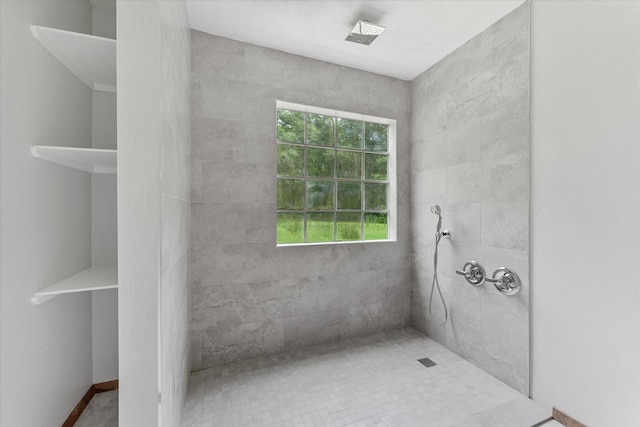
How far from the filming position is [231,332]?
6.20 ft

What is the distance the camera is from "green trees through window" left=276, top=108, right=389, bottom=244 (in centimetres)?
213

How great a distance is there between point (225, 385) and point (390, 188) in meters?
2.07

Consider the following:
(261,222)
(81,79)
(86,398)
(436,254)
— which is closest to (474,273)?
(436,254)

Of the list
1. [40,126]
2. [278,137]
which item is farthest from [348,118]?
[40,126]

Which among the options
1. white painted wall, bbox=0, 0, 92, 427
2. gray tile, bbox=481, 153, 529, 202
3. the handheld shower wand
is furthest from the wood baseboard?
gray tile, bbox=481, 153, 529, 202

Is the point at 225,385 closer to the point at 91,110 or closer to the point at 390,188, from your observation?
the point at 91,110

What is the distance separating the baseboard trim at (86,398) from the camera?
1265mm

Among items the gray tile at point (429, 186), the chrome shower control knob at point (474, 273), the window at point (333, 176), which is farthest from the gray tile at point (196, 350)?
the gray tile at point (429, 186)

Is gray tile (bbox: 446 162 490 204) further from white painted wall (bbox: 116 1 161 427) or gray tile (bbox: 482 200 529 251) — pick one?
white painted wall (bbox: 116 1 161 427)

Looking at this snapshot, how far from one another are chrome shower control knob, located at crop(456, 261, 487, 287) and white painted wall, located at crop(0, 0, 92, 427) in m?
2.36

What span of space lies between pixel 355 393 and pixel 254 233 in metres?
1.27

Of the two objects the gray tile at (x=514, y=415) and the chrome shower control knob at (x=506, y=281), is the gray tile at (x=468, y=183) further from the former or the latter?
the gray tile at (x=514, y=415)

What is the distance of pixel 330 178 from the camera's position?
2273mm

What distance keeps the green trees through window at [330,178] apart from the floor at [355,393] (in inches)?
37.5
